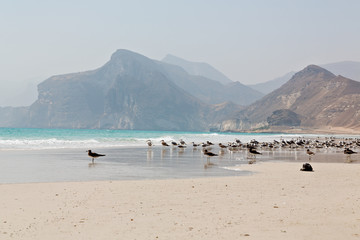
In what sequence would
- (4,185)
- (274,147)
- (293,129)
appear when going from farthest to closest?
(293,129) → (274,147) → (4,185)

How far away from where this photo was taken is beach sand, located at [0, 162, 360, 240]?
26.8ft

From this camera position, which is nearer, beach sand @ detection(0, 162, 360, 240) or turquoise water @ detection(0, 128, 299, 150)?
beach sand @ detection(0, 162, 360, 240)

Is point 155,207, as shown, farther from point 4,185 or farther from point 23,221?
point 4,185

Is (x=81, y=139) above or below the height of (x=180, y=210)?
above

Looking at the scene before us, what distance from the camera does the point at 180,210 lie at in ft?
33.3

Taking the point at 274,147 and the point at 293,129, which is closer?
the point at 274,147

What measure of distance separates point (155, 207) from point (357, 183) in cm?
890

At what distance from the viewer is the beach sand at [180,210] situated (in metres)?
8.16

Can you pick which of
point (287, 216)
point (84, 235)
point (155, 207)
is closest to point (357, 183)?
point (287, 216)

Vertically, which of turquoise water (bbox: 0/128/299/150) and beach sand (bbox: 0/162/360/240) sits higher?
turquoise water (bbox: 0/128/299/150)

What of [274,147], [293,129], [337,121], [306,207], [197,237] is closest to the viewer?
[197,237]

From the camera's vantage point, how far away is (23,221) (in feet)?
29.6

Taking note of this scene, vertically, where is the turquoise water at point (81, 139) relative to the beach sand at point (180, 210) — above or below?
above

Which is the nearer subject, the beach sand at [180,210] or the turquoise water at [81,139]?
the beach sand at [180,210]
